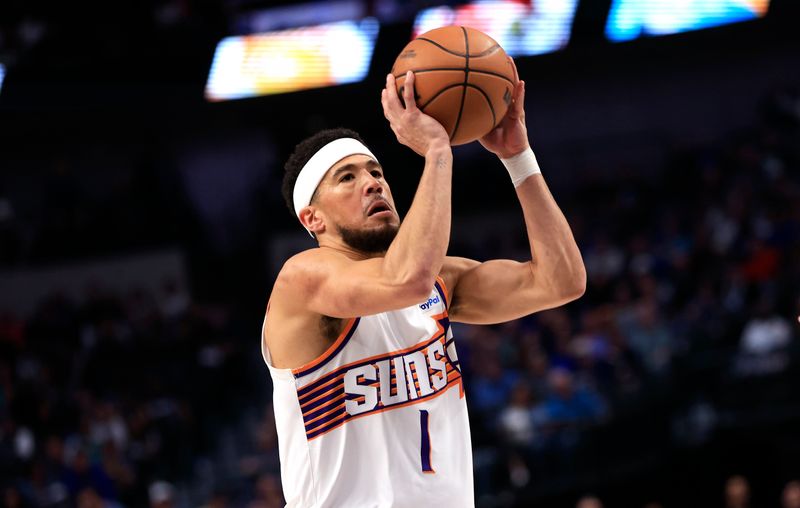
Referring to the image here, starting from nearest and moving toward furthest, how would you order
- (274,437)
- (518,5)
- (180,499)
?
(180,499)
(274,437)
(518,5)

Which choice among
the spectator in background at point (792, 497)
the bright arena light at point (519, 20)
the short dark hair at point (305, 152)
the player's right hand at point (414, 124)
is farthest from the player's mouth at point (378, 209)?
the bright arena light at point (519, 20)

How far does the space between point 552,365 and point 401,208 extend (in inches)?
202

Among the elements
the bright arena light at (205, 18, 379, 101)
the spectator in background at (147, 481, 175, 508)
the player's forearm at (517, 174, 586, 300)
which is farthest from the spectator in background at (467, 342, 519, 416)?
the player's forearm at (517, 174, 586, 300)

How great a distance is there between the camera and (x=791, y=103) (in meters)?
18.0

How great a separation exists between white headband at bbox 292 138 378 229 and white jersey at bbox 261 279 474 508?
23.4 inches

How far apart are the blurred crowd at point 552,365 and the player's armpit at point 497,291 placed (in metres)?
6.11

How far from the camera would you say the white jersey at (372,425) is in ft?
12.5

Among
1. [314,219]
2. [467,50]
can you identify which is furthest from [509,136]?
[314,219]

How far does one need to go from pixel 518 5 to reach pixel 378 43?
6.72ft

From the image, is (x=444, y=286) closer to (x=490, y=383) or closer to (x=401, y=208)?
(x=490, y=383)

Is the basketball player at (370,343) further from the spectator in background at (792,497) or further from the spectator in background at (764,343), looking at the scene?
the spectator in background at (764,343)

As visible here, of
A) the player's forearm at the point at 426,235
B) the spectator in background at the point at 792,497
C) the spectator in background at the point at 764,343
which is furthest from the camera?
the spectator in background at the point at 764,343

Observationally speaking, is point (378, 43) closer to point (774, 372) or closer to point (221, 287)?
point (221, 287)

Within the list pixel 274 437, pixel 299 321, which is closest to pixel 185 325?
pixel 274 437
